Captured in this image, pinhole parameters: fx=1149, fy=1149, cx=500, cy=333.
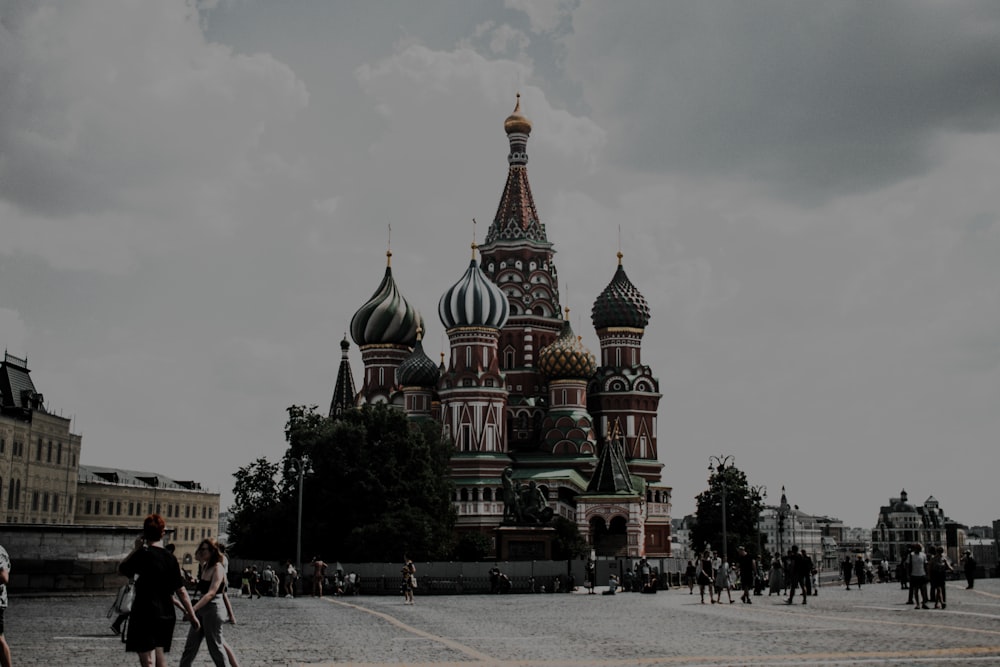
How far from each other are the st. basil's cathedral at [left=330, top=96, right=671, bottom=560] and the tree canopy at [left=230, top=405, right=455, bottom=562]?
17943mm

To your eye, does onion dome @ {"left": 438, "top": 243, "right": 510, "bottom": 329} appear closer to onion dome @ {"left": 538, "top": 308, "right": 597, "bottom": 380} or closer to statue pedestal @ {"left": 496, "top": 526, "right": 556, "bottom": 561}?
onion dome @ {"left": 538, "top": 308, "right": 597, "bottom": 380}

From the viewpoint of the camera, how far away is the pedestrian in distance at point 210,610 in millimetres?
11641

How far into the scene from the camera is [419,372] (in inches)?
3285

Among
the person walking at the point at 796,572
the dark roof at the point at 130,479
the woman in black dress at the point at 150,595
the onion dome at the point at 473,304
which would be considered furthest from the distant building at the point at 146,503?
the woman in black dress at the point at 150,595

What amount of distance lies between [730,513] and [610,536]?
51.3ft

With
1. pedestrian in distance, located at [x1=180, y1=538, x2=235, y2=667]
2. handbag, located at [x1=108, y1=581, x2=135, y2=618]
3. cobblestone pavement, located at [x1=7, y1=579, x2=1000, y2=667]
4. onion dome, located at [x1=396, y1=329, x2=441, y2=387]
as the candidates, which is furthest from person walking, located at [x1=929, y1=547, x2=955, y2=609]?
onion dome, located at [x1=396, y1=329, x2=441, y2=387]

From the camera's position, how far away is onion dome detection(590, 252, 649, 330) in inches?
3435

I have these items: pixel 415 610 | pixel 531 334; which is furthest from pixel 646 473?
pixel 415 610

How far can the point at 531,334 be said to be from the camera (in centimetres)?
8762

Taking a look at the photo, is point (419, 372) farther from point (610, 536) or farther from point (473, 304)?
point (610, 536)

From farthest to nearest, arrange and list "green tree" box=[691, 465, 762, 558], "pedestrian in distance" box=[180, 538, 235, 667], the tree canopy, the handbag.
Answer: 1. "green tree" box=[691, 465, 762, 558]
2. the tree canopy
3. the handbag
4. "pedestrian in distance" box=[180, 538, 235, 667]

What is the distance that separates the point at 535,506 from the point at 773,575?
1632 cm

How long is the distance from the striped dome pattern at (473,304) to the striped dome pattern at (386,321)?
10.1 m

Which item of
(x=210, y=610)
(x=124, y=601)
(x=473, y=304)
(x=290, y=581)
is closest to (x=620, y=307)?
(x=473, y=304)
